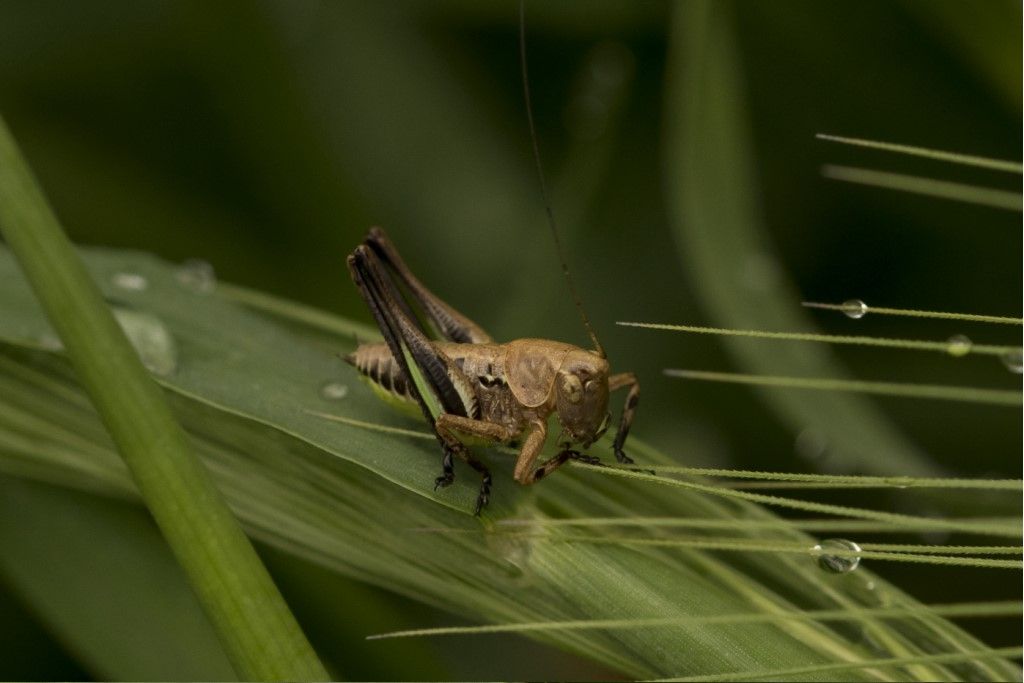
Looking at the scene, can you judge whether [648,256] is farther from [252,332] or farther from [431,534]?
[431,534]

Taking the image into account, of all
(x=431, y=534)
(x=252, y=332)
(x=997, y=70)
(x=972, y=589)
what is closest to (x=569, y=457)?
(x=431, y=534)

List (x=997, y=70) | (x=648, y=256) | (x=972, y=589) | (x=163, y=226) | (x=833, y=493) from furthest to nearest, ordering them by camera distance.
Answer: (x=648, y=256) → (x=163, y=226) → (x=833, y=493) → (x=972, y=589) → (x=997, y=70)

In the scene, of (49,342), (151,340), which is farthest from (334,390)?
(49,342)

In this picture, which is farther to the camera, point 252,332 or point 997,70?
point 997,70

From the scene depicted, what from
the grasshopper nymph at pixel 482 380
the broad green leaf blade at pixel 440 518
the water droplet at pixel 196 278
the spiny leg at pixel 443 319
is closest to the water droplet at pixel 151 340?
the broad green leaf blade at pixel 440 518

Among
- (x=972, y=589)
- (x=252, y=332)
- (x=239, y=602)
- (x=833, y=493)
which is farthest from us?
(x=833, y=493)

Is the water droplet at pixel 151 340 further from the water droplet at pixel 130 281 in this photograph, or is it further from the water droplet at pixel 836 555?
the water droplet at pixel 836 555

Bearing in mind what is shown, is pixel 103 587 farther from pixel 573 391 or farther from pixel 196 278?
pixel 573 391

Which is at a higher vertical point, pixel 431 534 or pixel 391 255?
pixel 391 255
